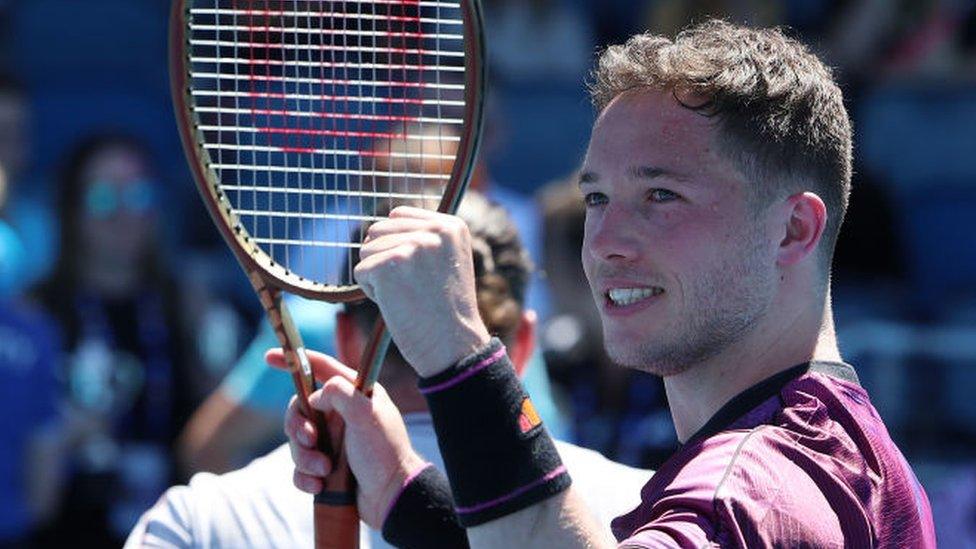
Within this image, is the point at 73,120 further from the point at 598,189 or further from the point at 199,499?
the point at 598,189

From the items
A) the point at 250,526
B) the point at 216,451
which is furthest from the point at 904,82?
the point at 250,526

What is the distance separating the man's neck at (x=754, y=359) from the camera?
2266 millimetres

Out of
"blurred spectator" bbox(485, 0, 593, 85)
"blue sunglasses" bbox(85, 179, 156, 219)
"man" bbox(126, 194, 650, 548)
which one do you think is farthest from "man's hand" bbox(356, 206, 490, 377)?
"blurred spectator" bbox(485, 0, 593, 85)

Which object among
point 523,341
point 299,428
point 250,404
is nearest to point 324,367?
point 299,428

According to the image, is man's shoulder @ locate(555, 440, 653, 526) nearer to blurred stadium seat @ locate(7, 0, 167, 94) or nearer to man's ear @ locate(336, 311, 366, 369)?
man's ear @ locate(336, 311, 366, 369)

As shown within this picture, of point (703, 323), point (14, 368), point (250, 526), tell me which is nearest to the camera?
point (703, 323)

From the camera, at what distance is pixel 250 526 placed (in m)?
2.95

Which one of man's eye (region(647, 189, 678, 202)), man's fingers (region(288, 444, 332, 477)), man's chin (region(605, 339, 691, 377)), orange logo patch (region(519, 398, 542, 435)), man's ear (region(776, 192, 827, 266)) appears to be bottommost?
man's fingers (region(288, 444, 332, 477))

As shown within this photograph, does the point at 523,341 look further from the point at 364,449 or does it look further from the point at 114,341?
the point at 114,341

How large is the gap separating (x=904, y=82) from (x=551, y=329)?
146 inches

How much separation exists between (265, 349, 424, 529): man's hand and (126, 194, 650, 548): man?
339 millimetres

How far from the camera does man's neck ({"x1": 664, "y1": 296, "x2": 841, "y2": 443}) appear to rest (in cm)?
227

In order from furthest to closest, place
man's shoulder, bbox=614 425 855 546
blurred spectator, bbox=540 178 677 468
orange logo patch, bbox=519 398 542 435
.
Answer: blurred spectator, bbox=540 178 677 468 < orange logo patch, bbox=519 398 542 435 < man's shoulder, bbox=614 425 855 546

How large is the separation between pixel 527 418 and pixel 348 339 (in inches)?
45.8
